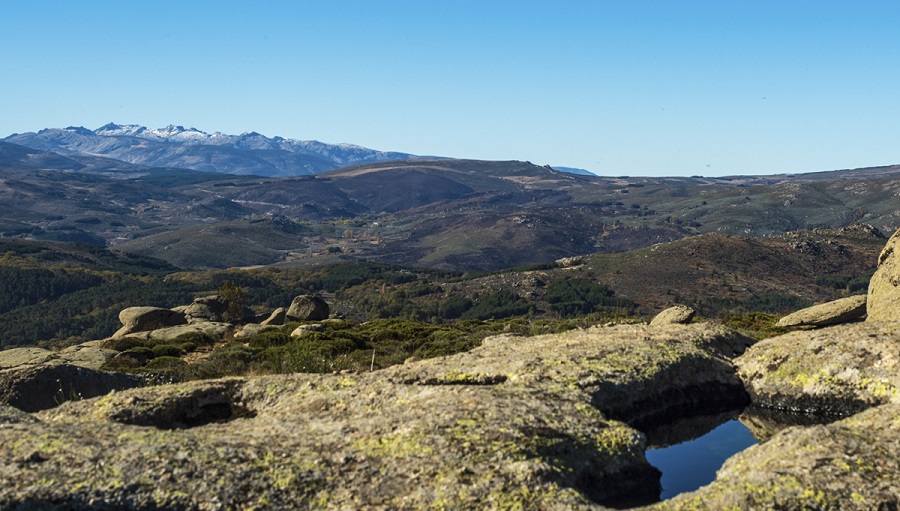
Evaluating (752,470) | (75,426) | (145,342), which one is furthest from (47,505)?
(145,342)

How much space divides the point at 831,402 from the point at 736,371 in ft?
12.1

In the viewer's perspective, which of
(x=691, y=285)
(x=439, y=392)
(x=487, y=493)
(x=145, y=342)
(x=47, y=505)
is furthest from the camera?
(x=691, y=285)

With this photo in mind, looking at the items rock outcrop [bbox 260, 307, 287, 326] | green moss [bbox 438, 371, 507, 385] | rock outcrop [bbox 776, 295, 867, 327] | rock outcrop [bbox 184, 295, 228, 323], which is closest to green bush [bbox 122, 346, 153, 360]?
rock outcrop [bbox 260, 307, 287, 326]

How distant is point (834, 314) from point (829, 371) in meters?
17.1

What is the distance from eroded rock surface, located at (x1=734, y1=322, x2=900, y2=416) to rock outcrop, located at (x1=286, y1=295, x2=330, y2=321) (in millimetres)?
62428

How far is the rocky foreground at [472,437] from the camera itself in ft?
→ 45.8

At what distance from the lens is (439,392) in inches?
787

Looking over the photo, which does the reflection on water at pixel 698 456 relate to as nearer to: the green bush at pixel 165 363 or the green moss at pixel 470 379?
the green moss at pixel 470 379

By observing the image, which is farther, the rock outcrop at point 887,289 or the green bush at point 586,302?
the green bush at point 586,302

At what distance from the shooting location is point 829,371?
2336 centimetres

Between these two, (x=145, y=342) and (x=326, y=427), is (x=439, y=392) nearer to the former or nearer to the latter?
(x=326, y=427)

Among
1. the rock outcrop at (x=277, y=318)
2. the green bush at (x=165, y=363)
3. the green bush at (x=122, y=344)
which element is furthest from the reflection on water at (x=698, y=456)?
the rock outcrop at (x=277, y=318)

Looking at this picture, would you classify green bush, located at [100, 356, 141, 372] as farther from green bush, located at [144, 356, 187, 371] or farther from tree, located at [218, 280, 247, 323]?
tree, located at [218, 280, 247, 323]

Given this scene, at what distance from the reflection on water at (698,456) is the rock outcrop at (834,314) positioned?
1865cm
